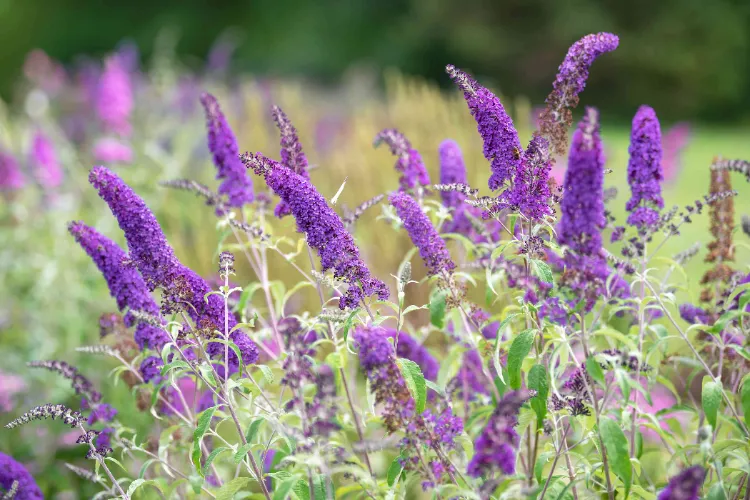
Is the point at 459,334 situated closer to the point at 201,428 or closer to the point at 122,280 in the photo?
the point at 201,428

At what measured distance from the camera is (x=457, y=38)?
20.2 metres

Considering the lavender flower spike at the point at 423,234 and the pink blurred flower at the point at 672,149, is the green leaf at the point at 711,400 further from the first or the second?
the pink blurred flower at the point at 672,149

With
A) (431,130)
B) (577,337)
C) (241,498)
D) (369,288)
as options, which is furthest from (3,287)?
(577,337)

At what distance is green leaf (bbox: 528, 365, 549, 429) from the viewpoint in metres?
1.94

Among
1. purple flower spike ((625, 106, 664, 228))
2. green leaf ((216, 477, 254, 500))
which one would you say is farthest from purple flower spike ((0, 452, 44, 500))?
purple flower spike ((625, 106, 664, 228))

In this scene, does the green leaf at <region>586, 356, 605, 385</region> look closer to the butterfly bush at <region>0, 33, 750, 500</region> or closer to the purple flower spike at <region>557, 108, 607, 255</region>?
the butterfly bush at <region>0, 33, 750, 500</region>

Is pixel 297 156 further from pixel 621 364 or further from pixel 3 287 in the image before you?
pixel 3 287

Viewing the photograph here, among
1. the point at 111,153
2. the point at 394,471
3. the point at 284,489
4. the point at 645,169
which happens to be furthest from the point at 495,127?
the point at 111,153

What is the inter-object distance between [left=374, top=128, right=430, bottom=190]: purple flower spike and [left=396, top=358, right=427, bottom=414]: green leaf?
0.98 m

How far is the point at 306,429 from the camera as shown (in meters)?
1.63

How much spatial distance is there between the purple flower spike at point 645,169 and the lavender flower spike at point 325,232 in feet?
2.65

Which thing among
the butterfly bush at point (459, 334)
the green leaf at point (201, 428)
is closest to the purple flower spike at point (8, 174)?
the butterfly bush at point (459, 334)

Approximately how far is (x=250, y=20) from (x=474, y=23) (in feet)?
28.6

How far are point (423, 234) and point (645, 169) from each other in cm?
69
